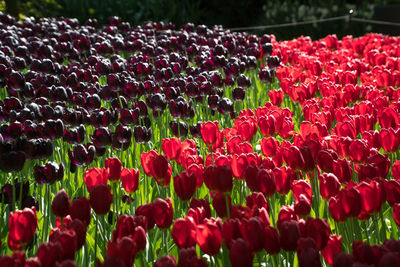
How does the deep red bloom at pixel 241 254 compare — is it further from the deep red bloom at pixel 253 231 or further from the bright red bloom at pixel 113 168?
the bright red bloom at pixel 113 168

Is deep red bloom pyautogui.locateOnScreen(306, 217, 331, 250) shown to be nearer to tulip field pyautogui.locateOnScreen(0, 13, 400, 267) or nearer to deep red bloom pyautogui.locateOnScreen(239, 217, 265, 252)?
tulip field pyautogui.locateOnScreen(0, 13, 400, 267)

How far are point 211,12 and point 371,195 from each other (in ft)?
41.9

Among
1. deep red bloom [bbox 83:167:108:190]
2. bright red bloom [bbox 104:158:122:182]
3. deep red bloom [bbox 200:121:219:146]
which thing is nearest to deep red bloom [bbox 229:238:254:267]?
deep red bloom [bbox 83:167:108:190]

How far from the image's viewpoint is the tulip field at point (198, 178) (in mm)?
1674

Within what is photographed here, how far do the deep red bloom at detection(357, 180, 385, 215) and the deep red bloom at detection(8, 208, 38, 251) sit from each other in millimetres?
1116

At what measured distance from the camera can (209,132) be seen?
117 inches

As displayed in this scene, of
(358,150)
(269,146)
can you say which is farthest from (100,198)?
(358,150)

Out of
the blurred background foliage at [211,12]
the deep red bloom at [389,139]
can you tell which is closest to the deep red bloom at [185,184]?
the deep red bloom at [389,139]

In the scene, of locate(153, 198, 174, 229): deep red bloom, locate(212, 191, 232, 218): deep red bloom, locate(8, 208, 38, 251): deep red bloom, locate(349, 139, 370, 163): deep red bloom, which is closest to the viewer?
locate(8, 208, 38, 251): deep red bloom

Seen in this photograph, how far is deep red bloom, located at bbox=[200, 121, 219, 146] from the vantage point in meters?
2.96

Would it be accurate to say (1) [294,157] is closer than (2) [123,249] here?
No

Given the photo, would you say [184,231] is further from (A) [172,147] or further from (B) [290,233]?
(A) [172,147]

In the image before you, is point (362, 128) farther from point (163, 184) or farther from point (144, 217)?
point (144, 217)

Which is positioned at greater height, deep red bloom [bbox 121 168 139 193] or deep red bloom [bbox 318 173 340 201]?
deep red bloom [bbox 318 173 340 201]
